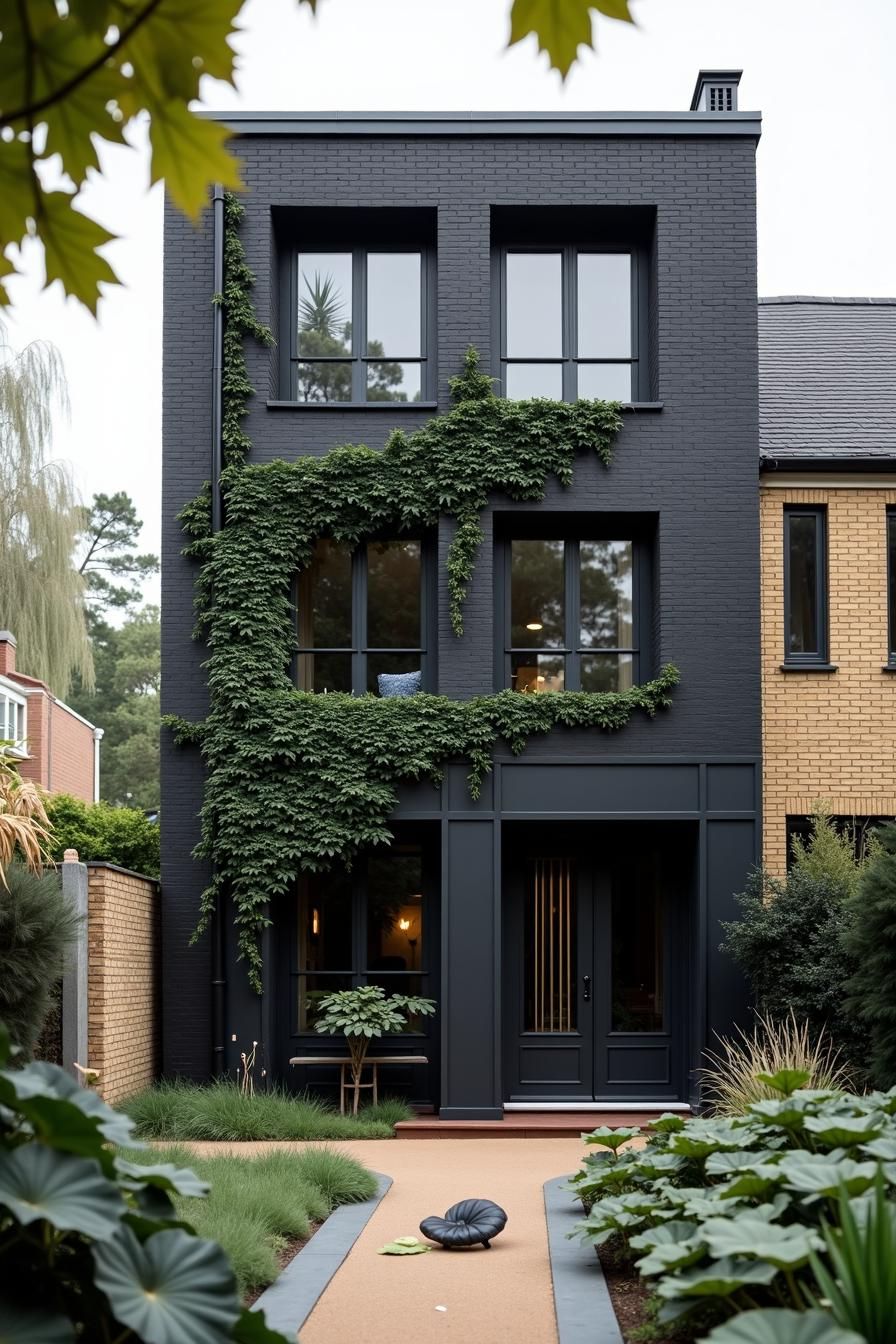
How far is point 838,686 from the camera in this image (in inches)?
674

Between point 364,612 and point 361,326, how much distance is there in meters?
3.08

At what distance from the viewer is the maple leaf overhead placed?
2031 mm

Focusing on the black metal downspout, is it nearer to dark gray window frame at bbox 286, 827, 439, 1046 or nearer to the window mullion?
dark gray window frame at bbox 286, 827, 439, 1046

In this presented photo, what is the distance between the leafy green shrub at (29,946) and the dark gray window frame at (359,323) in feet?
23.2

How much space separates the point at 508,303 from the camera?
17.4 metres

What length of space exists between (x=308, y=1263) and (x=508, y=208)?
1188 cm

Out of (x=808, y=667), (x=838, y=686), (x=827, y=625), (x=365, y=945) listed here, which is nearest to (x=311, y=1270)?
(x=365, y=945)

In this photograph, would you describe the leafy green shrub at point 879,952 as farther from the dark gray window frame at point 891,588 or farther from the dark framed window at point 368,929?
the dark gray window frame at point 891,588

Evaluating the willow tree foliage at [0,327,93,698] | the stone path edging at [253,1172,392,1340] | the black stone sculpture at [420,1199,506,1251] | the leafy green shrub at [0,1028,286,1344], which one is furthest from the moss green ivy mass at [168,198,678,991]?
the willow tree foliage at [0,327,93,698]

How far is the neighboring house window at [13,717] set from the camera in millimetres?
25781

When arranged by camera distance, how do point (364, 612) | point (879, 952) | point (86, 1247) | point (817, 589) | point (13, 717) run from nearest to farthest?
1. point (86, 1247)
2. point (879, 952)
3. point (364, 612)
4. point (817, 589)
5. point (13, 717)

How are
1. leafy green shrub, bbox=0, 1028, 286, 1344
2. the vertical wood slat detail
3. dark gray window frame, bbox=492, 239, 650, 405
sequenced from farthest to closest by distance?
dark gray window frame, bbox=492, 239, 650, 405 < the vertical wood slat detail < leafy green shrub, bbox=0, 1028, 286, 1344

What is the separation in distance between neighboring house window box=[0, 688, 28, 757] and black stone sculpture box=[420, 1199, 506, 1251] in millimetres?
17350

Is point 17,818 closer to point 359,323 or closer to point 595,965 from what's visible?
point 595,965
